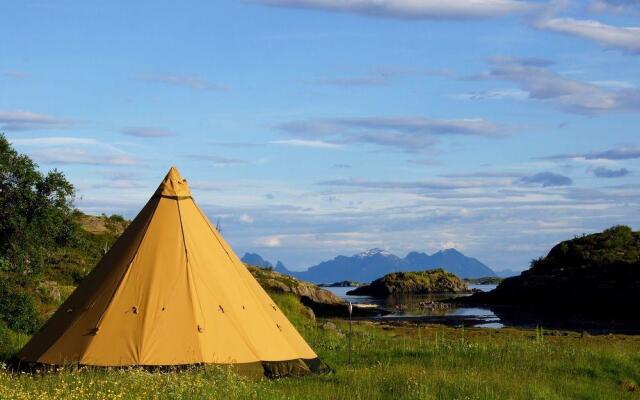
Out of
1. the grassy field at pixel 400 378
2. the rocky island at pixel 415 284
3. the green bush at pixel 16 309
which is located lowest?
the grassy field at pixel 400 378

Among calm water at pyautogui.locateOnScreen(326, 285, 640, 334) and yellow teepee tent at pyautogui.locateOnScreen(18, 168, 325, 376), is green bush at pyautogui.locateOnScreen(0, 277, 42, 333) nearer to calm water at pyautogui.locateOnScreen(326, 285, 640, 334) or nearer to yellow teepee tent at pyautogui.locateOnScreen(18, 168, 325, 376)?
yellow teepee tent at pyautogui.locateOnScreen(18, 168, 325, 376)

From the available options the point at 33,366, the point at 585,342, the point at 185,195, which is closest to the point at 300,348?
the point at 185,195

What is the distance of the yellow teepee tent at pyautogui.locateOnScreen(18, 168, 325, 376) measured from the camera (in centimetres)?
2022

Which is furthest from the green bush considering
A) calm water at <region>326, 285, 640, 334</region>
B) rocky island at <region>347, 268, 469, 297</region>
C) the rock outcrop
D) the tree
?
rocky island at <region>347, 268, 469, 297</region>

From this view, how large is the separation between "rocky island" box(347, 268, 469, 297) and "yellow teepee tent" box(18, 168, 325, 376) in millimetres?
83448

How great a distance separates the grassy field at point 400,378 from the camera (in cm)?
1606

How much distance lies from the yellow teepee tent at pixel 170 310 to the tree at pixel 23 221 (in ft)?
25.4

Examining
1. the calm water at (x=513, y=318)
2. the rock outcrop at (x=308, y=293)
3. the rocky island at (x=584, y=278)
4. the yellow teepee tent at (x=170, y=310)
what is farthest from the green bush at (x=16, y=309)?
the rocky island at (x=584, y=278)

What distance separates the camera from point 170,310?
20.6 m

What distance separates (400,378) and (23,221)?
16.3 metres

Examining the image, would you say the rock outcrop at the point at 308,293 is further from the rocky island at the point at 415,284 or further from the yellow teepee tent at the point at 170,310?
the rocky island at the point at 415,284

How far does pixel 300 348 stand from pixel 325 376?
2015 millimetres

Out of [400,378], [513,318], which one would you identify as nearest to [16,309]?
[400,378]

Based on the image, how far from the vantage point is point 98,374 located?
60.0 feet
